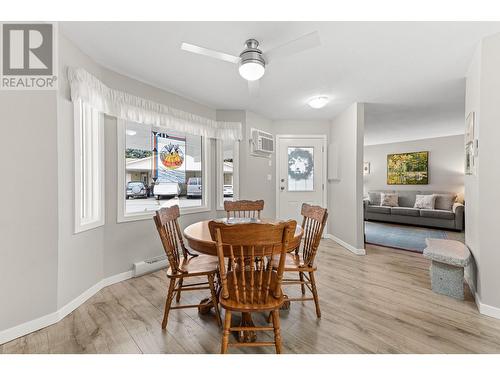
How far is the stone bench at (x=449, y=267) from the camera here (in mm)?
2180

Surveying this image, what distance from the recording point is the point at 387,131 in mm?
5633

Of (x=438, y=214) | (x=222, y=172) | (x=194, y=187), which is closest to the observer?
(x=194, y=187)

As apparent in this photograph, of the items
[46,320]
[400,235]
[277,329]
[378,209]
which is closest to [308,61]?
[277,329]

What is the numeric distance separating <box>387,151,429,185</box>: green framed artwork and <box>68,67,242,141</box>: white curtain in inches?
211

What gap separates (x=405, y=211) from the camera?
5840mm

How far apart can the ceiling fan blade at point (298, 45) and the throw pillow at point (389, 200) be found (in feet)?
19.3

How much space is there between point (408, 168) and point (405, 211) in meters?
1.47

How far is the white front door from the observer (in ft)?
14.8

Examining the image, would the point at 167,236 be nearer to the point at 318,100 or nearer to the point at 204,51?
the point at 204,51

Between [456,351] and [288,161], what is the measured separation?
347 centimetres

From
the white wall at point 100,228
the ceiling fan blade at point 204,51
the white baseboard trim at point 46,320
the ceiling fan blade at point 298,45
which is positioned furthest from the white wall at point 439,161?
the white baseboard trim at point 46,320

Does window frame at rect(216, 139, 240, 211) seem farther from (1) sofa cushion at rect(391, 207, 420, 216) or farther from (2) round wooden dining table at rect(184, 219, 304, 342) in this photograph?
(1) sofa cushion at rect(391, 207, 420, 216)

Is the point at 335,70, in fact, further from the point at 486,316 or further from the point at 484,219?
the point at 486,316
